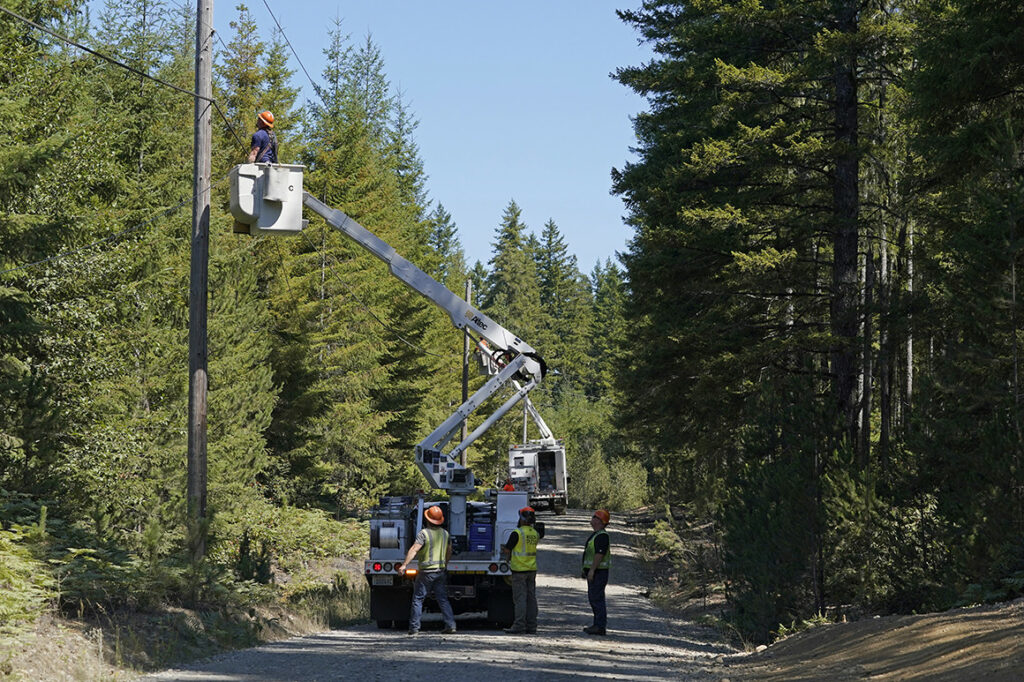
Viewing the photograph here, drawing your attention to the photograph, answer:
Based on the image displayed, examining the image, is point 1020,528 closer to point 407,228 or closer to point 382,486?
point 382,486

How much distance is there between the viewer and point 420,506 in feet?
58.9

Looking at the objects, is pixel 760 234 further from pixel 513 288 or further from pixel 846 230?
pixel 513 288

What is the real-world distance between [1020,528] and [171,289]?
21354 mm

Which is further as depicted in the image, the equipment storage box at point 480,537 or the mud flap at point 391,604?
the equipment storage box at point 480,537

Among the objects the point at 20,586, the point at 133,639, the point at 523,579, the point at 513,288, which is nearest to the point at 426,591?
the point at 523,579

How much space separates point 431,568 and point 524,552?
1.51 meters

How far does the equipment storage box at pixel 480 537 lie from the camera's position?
18.1 metres

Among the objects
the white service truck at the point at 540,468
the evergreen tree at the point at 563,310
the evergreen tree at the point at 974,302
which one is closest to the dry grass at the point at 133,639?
the evergreen tree at the point at 974,302

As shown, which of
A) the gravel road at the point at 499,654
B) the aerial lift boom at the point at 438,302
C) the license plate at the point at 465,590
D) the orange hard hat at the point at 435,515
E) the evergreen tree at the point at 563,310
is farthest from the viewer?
the evergreen tree at the point at 563,310

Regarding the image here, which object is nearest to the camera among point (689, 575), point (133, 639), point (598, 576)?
point (133, 639)

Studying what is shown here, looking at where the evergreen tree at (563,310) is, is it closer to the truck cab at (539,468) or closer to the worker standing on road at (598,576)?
the truck cab at (539,468)

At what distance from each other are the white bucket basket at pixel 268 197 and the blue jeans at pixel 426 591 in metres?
5.64

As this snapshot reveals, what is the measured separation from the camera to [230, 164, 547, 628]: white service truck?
16.5 m

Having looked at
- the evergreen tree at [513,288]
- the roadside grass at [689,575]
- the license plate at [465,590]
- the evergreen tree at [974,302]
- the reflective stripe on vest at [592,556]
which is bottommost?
the roadside grass at [689,575]
